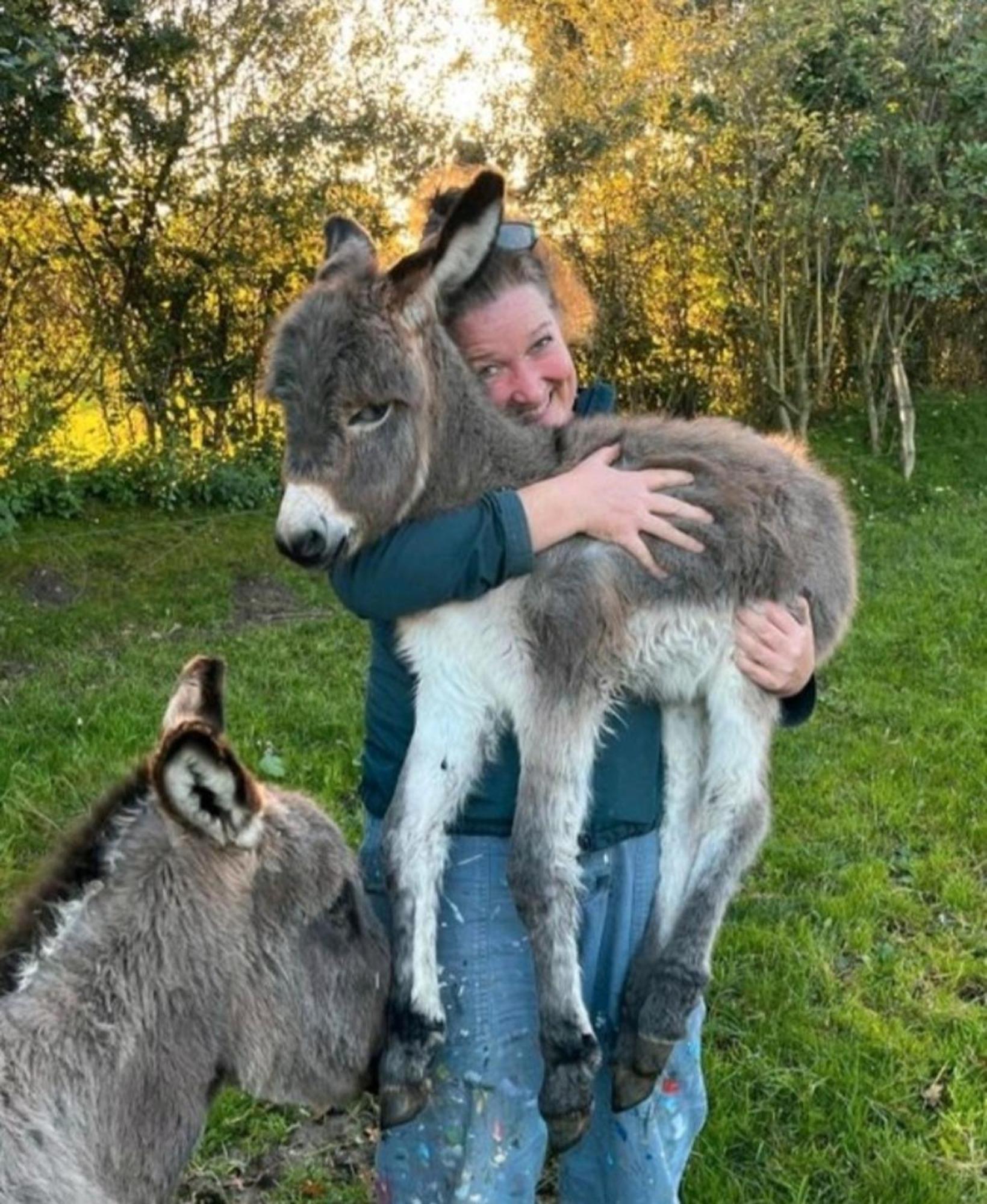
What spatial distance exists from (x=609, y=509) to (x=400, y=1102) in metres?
1.13

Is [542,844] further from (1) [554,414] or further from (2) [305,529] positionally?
(1) [554,414]

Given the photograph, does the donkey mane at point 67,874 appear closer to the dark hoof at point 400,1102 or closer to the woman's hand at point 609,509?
the dark hoof at point 400,1102

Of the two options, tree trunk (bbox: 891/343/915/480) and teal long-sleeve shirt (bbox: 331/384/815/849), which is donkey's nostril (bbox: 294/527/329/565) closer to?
teal long-sleeve shirt (bbox: 331/384/815/849)

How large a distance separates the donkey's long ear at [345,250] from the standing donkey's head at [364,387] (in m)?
0.09

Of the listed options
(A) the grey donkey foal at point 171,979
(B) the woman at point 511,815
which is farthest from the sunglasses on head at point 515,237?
(A) the grey donkey foal at point 171,979

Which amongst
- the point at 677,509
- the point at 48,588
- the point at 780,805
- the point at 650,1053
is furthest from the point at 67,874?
the point at 48,588

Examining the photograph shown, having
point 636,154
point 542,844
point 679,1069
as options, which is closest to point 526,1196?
point 679,1069

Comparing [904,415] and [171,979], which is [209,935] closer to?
[171,979]

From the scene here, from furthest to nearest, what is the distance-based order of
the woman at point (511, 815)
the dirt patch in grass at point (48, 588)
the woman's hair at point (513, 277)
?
the dirt patch in grass at point (48, 588)
the woman's hair at point (513, 277)
the woman at point (511, 815)

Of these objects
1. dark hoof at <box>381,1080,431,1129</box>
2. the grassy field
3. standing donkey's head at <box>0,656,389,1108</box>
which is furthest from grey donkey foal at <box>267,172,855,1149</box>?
the grassy field

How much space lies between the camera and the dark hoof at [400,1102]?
2211 mm

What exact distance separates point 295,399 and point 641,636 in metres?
0.80

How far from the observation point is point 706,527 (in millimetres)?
2445

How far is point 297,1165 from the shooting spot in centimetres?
350
